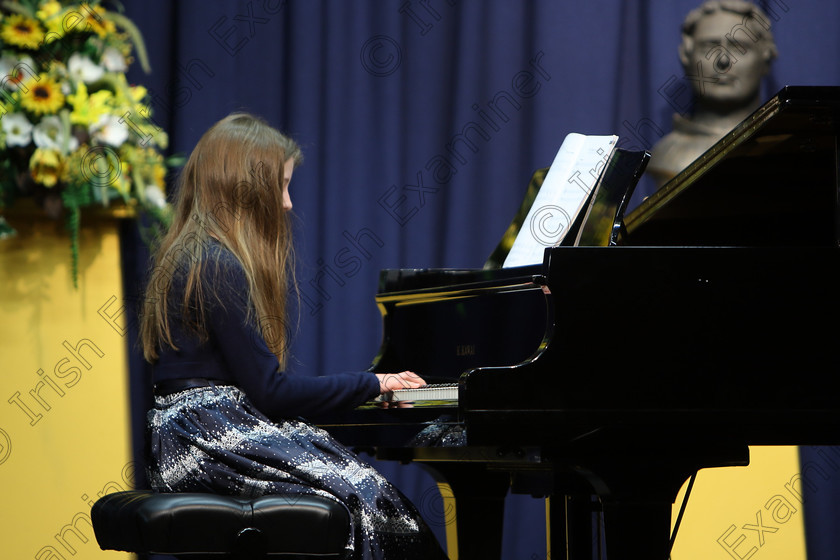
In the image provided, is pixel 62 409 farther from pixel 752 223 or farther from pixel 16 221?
pixel 752 223

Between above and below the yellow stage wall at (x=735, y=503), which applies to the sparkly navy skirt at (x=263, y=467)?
above

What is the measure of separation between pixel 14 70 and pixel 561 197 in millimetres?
1773

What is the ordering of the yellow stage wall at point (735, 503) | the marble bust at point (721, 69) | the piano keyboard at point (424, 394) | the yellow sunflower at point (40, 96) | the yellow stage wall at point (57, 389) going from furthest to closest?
the marble bust at point (721, 69) < the yellow stage wall at point (735, 503) < the yellow stage wall at point (57, 389) < the yellow sunflower at point (40, 96) < the piano keyboard at point (424, 394)

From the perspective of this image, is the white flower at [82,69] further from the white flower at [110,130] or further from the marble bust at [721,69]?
the marble bust at [721,69]

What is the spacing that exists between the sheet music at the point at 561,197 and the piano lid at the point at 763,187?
0.15 meters

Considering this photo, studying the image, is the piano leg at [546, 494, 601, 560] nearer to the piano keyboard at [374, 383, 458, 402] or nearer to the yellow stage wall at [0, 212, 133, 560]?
the piano keyboard at [374, 383, 458, 402]

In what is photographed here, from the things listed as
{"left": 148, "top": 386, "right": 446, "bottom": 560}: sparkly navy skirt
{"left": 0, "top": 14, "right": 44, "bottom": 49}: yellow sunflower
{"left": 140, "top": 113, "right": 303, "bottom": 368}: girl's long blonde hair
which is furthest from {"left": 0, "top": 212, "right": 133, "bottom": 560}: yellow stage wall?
{"left": 148, "top": 386, "right": 446, "bottom": 560}: sparkly navy skirt

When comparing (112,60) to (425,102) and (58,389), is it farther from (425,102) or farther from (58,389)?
(425,102)

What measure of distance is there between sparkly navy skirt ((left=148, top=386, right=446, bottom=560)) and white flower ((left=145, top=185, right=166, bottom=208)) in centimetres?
128

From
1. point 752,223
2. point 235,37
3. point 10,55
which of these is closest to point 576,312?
point 752,223

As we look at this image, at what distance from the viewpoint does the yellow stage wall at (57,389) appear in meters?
3.01

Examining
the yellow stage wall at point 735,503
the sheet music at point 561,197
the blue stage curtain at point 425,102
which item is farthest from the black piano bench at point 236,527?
the yellow stage wall at point 735,503

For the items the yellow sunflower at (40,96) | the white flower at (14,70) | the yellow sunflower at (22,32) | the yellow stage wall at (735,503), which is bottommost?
the yellow stage wall at (735,503)

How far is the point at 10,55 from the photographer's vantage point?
2.91 m
